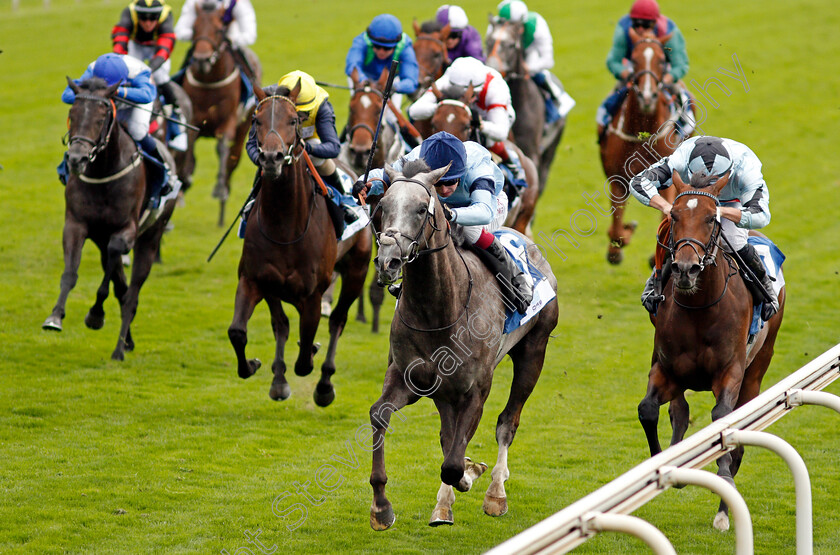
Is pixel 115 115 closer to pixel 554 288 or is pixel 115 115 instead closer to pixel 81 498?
pixel 81 498

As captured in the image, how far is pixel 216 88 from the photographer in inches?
530

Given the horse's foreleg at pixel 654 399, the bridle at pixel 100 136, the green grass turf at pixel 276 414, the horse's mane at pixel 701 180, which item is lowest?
the green grass turf at pixel 276 414

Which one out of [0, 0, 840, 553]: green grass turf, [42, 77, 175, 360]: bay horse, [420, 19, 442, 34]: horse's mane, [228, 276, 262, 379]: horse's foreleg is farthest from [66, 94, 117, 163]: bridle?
[420, 19, 442, 34]: horse's mane

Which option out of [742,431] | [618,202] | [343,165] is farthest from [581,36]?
[742,431]

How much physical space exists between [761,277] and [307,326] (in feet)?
10.4

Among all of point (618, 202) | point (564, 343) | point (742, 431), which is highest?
point (742, 431)

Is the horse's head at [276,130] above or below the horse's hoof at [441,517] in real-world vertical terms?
above

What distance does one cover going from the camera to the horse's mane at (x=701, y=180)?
568 centimetres

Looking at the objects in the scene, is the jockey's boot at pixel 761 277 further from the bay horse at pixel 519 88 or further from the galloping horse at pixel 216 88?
the galloping horse at pixel 216 88

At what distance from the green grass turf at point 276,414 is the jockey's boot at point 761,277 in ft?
4.07

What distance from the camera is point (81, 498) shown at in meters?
6.29

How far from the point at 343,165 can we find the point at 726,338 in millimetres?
4017

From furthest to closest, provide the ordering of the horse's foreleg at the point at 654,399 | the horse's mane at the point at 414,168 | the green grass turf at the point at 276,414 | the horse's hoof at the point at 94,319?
the horse's hoof at the point at 94,319, the green grass turf at the point at 276,414, the horse's foreleg at the point at 654,399, the horse's mane at the point at 414,168

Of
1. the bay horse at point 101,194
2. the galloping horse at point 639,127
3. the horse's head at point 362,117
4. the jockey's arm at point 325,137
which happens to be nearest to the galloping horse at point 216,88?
the horse's head at point 362,117
